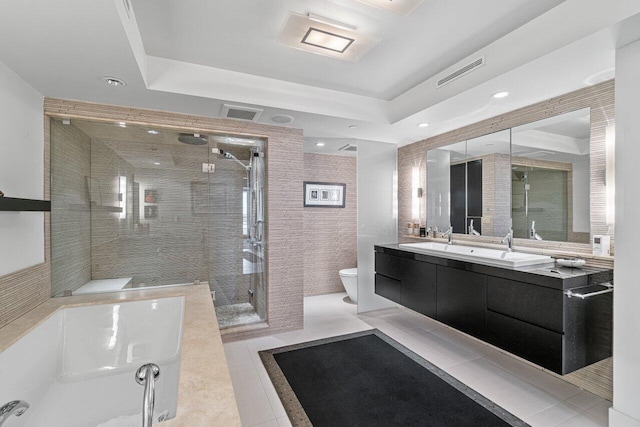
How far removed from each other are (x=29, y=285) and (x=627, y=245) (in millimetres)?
4064

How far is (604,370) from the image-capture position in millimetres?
2180

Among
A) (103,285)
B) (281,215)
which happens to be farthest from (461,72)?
(103,285)

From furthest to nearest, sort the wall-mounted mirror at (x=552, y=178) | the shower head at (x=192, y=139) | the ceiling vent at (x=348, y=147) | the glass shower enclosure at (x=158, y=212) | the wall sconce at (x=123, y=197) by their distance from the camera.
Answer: the ceiling vent at (x=348, y=147) → the shower head at (x=192, y=139) → the wall sconce at (x=123, y=197) → the glass shower enclosure at (x=158, y=212) → the wall-mounted mirror at (x=552, y=178)

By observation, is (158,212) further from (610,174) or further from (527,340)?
(610,174)

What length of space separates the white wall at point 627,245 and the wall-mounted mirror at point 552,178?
529 mm

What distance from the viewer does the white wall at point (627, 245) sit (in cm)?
178

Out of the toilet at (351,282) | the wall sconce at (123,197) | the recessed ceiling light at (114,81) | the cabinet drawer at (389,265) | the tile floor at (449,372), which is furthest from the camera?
the toilet at (351,282)

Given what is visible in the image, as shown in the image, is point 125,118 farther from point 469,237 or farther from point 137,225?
point 469,237

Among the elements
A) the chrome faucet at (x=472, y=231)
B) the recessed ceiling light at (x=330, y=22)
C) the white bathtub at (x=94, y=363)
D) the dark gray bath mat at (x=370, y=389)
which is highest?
the recessed ceiling light at (x=330, y=22)

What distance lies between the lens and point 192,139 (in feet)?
10.3

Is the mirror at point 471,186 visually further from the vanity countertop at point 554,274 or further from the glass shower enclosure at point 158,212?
the glass shower enclosure at point 158,212

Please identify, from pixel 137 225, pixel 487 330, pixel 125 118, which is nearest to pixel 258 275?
pixel 137 225

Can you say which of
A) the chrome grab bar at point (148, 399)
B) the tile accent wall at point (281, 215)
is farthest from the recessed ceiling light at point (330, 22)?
the chrome grab bar at point (148, 399)

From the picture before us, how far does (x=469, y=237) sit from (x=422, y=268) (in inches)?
29.9
